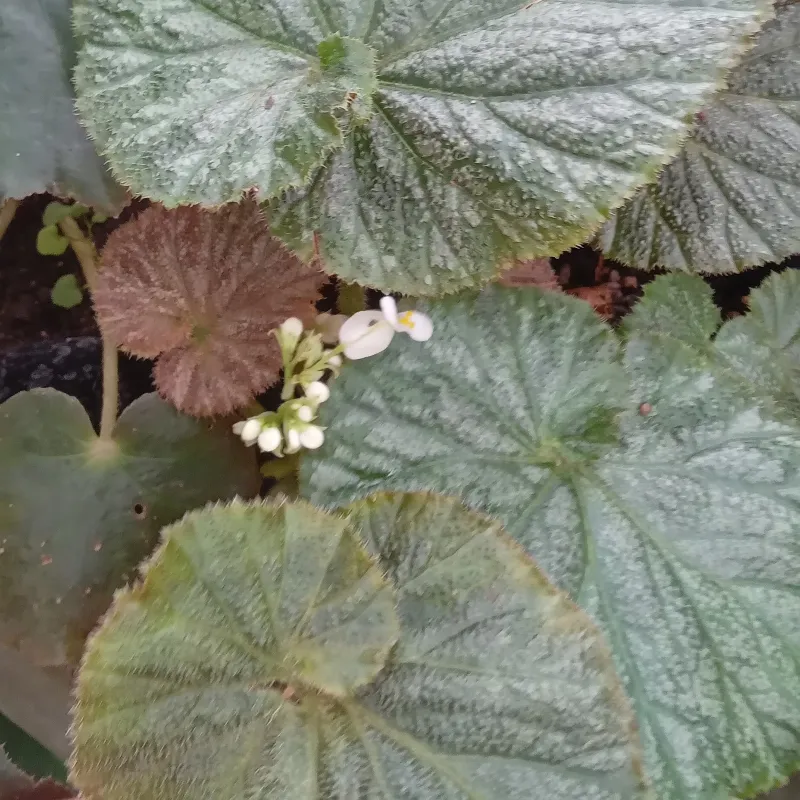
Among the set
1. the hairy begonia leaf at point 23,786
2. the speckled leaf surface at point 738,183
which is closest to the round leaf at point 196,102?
the speckled leaf surface at point 738,183

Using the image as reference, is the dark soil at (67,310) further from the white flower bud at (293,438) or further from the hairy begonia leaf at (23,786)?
the hairy begonia leaf at (23,786)

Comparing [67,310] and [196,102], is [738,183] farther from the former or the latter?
[67,310]

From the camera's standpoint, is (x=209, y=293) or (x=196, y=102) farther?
(x=209, y=293)

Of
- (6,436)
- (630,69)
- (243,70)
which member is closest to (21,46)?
(243,70)

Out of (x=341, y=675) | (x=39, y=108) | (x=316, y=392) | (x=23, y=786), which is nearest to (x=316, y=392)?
(x=316, y=392)

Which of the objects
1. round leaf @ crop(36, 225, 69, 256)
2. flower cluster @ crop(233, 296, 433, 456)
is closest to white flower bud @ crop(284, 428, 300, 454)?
flower cluster @ crop(233, 296, 433, 456)

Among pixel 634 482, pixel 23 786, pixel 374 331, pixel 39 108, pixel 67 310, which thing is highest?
pixel 39 108
